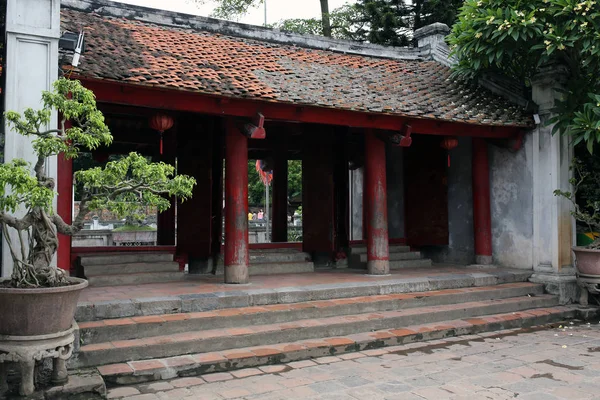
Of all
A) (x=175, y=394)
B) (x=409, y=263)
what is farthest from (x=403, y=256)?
(x=175, y=394)

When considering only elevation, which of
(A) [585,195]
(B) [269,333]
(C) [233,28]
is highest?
(C) [233,28]

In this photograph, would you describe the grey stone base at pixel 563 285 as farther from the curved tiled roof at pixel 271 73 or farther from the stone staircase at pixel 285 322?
the curved tiled roof at pixel 271 73

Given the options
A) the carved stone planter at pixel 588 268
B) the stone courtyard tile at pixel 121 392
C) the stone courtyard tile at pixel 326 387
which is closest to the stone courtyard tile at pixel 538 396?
the stone courtyard tile at pixel 326 387

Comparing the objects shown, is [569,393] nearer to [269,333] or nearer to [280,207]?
[269,333]

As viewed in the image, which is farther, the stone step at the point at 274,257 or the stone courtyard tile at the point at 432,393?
the stone step at the point at 274,257

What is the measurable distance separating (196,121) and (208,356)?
4.78 metres

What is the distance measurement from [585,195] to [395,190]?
381 centimetres

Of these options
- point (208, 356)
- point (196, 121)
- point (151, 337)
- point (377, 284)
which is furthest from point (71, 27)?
point (377, 284)

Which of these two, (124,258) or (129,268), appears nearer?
(129,268)

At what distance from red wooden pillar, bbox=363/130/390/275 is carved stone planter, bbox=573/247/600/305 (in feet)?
9.52

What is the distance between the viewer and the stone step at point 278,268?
8422 mm

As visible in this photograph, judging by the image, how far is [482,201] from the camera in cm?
935

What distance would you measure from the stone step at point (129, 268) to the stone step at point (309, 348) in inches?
113

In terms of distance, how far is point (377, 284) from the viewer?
23.9 ft
